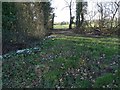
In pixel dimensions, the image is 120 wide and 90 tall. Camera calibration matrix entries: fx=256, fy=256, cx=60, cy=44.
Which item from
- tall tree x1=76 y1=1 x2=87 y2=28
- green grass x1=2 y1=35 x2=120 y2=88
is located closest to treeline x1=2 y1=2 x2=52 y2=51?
green grass x1=2 y1=35 x2=120 y2=88

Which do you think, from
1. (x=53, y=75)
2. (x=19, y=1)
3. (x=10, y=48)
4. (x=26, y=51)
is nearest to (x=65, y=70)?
(x=53, y=75)

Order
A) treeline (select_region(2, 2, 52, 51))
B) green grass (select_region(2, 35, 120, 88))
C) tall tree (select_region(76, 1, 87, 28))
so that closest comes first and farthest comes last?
1. green grass (select_region(2, 35, 120, 88))
2. treeline (select_region(2, 2, 52, 51))
3. tall tree (select_region(76, 1, 87, 28))

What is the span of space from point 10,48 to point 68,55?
2.45m

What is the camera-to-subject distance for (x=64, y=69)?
6.24m

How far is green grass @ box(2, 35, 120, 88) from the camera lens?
551 cm

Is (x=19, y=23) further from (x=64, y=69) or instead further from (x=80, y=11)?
(x=80, y=11)

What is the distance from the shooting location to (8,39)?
9156mm

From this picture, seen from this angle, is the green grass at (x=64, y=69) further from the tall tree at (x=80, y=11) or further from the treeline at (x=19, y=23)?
the tall tree at (x=80, y=11)

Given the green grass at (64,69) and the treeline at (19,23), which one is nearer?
the green grass at (64,69)

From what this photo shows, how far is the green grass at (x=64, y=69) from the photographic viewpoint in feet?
18.1

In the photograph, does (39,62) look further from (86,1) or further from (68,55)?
(86,1)

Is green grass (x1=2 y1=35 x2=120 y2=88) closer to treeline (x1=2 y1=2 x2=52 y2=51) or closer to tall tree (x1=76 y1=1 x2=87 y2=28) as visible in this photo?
treeline (x1=2 y1=2 x2=52 y2=51)

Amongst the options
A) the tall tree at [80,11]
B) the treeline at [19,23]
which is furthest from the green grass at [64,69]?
the tall tree at [80,11]

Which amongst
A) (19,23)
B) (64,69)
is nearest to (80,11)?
(19,23)
